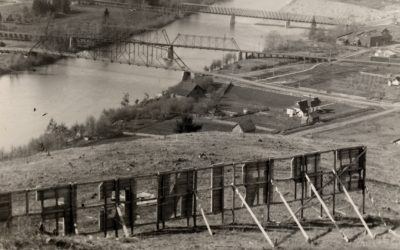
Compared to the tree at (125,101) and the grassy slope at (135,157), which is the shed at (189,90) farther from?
the grassy slope at (135,157)

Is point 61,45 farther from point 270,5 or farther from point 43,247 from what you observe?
point 43,247

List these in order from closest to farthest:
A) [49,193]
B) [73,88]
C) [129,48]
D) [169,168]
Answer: [49,193]
[169,168]
[73,88]
[129,48]

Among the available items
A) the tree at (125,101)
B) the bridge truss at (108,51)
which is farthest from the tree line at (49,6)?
the tree at (125,101)

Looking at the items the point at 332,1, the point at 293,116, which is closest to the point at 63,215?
the point at 293,116

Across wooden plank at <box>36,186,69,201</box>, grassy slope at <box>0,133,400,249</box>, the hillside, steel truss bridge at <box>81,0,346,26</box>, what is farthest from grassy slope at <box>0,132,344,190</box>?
the hillside

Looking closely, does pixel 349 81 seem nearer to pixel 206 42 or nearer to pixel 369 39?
pixel 369 39

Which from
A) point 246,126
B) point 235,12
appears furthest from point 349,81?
point 235,12
